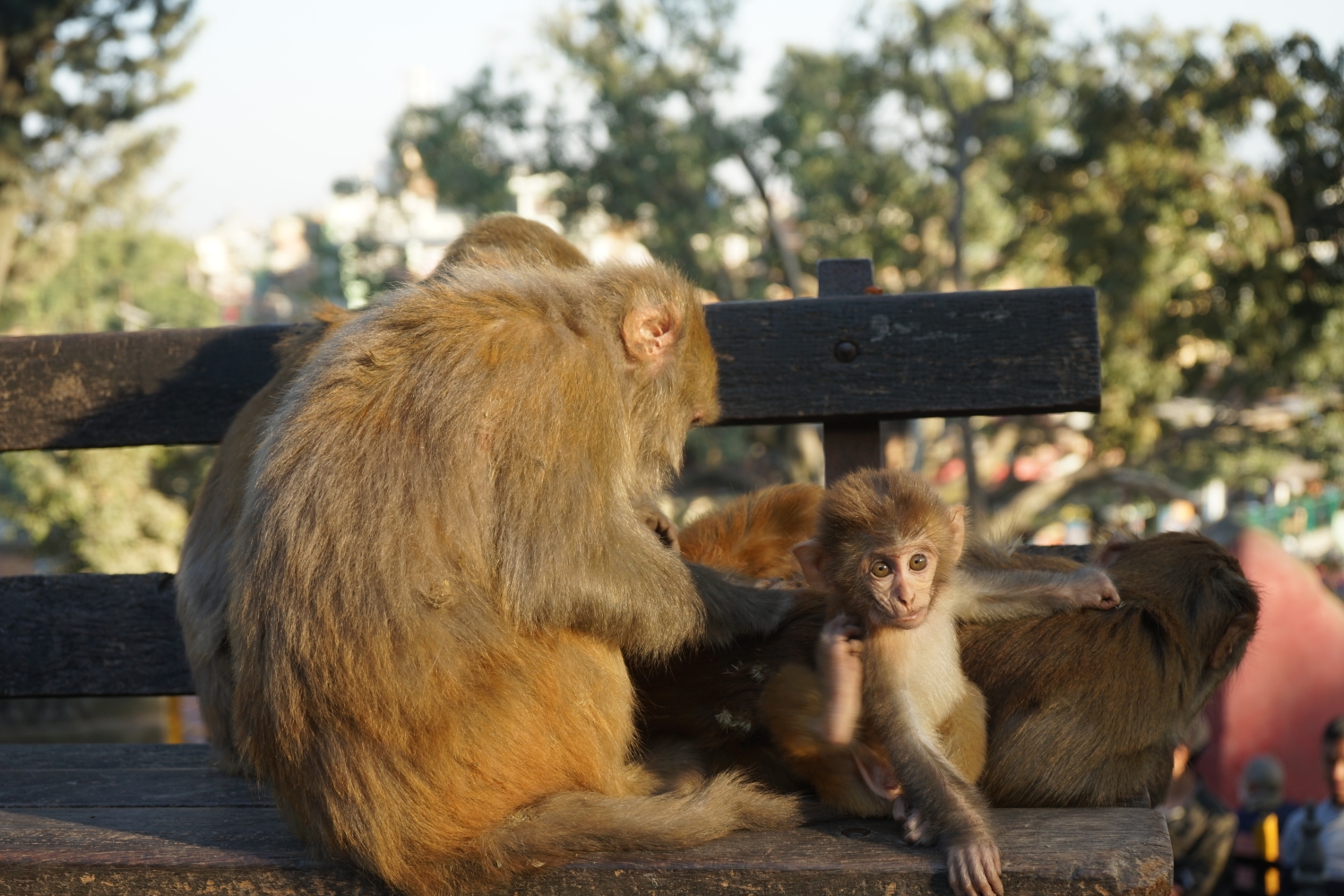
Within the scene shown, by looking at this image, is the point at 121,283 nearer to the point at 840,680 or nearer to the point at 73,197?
the point at 73,197

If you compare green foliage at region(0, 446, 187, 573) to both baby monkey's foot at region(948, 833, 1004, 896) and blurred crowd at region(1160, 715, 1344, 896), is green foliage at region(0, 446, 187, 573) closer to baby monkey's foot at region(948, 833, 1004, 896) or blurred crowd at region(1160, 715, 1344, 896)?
blurred crowd at region(1160, 715, 1344, 896)

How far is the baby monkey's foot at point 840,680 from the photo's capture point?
1.79 m

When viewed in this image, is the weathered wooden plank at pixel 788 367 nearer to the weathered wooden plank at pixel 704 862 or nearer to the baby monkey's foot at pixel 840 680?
the baby monkey's foot at pixel 840 680

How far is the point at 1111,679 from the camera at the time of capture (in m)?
1.88

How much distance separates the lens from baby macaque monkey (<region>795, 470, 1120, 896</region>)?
177 centimetres

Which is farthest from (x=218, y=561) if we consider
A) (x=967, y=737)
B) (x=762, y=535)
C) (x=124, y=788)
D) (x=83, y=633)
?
(x=967, y=737)

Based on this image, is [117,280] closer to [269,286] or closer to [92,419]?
[269,286]

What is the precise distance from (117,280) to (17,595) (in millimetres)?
35164

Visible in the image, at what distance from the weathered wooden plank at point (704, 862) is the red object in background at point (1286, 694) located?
7367 mm

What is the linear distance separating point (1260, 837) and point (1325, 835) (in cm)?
41

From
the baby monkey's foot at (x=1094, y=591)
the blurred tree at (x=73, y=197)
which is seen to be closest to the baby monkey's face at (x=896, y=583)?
the baby monkey's foot at (x=1094, y=591)

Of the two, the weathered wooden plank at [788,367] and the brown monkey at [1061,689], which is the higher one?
the weathered wooden plank at [788,367]

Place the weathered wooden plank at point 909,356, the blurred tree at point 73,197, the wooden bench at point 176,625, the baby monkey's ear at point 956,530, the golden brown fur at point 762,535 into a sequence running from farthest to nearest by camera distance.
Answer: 1. the blurred tree at point 73,197
2. the weathered wooden plank at point 909,356
3. the golden brown fur at point 762,535
4. the baby monkey's ear at point 956,530
5. the wooden bench at point 176,625

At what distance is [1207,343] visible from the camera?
45.5 feet
